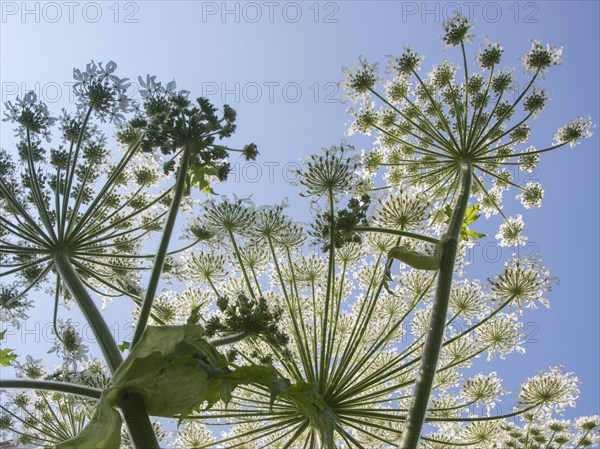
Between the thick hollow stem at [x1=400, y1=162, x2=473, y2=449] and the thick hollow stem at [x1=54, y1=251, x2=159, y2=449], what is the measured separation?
200 cm

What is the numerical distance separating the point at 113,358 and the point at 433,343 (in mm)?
2411

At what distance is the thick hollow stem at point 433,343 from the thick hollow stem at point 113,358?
6.56ft

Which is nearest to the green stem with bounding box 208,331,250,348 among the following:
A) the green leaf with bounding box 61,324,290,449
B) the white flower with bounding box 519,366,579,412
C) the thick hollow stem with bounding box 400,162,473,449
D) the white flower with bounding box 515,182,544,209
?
the green leaf with bounding box 61,324,290,449

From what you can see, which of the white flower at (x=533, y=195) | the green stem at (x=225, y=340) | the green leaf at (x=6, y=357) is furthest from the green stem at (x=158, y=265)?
the white flower at (x=533, y=195)

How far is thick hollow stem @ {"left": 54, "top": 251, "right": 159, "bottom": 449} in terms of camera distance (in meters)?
3.03

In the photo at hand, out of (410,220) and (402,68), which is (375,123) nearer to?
(402,68)

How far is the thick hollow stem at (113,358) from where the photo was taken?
3033 mm

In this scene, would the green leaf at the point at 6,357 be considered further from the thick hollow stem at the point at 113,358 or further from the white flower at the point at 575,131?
the white flower at the point at 575,131

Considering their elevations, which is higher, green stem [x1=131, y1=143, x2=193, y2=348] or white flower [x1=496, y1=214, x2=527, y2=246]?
white flower [x1=496, y1=214, x2=527, y2=246]

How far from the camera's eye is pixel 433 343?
4.47 m

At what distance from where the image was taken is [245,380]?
10.9 feet

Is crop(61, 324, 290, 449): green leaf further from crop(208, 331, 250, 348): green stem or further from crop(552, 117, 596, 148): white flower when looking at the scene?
crop(552, 117, 596, 148): white flower

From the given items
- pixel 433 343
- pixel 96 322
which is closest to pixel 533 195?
pixel 433 343

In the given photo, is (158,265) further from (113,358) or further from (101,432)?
(101,432)
